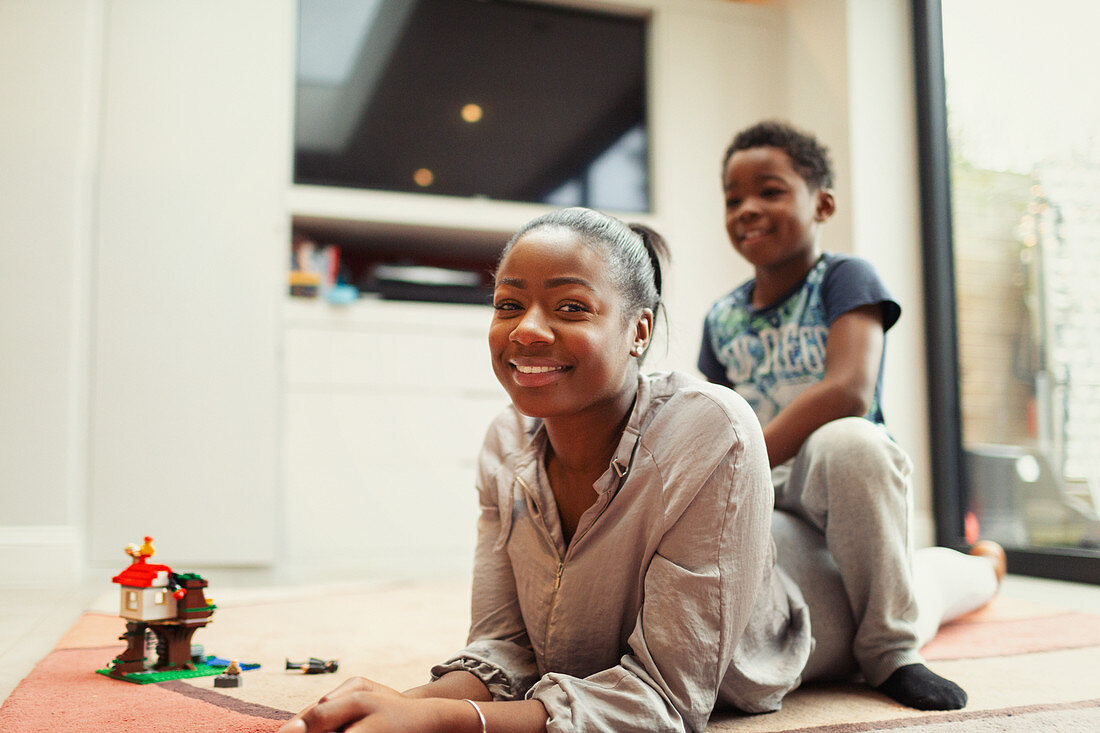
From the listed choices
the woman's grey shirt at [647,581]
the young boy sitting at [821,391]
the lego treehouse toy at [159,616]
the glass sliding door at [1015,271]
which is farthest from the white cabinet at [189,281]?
the glass sliding door at [1015,271]

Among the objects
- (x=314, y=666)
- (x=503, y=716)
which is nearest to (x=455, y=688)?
(x=503, y=716)

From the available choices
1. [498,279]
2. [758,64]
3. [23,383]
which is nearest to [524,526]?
[498,279]

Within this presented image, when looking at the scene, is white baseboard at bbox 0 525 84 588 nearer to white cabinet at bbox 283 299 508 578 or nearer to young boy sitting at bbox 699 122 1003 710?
white cabinet at bbox 283 299 508 578

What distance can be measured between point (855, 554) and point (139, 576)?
3.26 ft

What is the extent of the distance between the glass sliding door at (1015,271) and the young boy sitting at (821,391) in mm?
918

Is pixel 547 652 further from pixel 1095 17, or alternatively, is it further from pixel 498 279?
pixel 1095 17

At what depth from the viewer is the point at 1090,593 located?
2.22 m

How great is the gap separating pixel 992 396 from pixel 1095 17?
1.10 meters

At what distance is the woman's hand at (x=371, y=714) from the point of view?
0.76 m

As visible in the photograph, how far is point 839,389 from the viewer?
51.8 inches

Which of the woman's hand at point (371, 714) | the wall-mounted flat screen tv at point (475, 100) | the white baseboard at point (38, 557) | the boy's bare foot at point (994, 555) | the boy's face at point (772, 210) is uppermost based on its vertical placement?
the wall-mounted flat screen tv at point (475, 100)

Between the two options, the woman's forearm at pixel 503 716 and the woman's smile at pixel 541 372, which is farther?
the woman's smile at pixel 541 372

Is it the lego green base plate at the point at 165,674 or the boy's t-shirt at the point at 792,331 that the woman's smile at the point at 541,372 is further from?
the lego green base plate at the point at 165,674

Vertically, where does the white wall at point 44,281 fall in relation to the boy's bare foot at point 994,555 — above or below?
above
